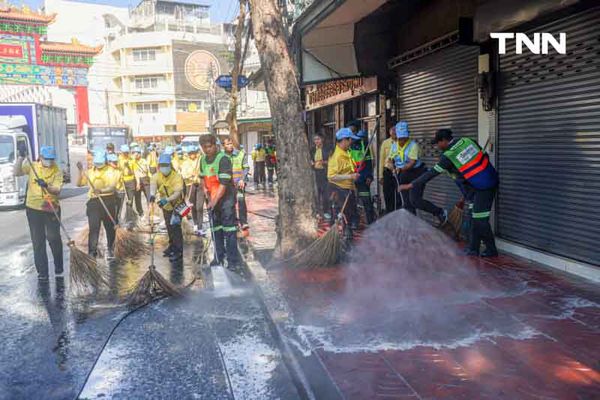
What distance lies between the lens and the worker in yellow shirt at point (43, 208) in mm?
6910

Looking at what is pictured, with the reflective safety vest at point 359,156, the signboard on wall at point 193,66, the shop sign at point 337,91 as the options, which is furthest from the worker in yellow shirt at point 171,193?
the signboard on wall at point 193,66

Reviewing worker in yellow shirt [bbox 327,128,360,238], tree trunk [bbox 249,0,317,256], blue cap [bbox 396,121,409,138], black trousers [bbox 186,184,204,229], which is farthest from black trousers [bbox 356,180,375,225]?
black trousers [bbox 186,184,204,229]

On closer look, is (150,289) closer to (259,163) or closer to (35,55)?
(259,163)

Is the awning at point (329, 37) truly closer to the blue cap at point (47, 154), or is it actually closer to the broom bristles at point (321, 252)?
the broom bristles at point (321, 252)

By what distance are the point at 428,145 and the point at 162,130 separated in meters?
56.4

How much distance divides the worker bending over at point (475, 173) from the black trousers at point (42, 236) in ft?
16.0

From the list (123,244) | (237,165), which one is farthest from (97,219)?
(237,165)

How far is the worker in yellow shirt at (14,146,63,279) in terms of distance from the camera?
6910 millimetres

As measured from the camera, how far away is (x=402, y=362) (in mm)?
3809

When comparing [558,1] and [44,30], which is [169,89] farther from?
[558,1]

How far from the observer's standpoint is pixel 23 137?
54.0 feet

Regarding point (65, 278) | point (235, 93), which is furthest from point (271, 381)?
point (235, 93)

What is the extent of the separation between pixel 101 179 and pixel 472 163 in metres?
5.45

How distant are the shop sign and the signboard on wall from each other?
47375 millimetres
